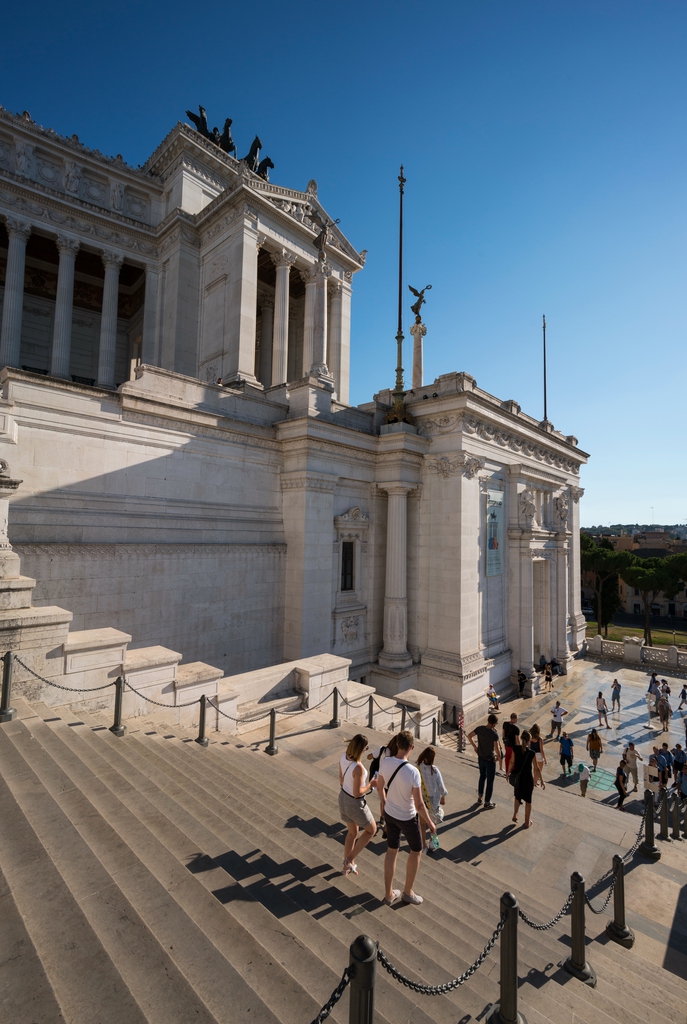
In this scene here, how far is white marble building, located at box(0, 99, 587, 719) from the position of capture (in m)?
12.5

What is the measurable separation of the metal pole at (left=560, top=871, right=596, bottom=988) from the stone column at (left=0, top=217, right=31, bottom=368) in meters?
27.3

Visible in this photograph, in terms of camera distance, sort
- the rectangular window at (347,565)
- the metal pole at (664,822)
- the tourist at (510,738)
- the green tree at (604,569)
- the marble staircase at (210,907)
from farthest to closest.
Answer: the green tree at (604,569), the rectangular window at (347,565), the metal pole at (664,822), the tourist at (510,738), the marble staircase at (210,907)

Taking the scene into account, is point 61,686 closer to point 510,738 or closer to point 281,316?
point 510,738

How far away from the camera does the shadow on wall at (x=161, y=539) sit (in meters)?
11.5

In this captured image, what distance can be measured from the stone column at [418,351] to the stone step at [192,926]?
2110cm

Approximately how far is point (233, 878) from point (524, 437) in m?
24.0

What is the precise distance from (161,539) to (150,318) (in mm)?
17709

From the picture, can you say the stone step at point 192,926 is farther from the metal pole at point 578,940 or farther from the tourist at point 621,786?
the tourist at point 621,786

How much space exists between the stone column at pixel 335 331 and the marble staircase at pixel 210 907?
968 inches

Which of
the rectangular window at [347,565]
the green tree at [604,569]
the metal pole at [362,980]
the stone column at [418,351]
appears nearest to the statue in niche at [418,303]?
the stone column at [418,351]

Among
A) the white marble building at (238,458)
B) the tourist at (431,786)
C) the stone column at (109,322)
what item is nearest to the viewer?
the tourist at (431,786)

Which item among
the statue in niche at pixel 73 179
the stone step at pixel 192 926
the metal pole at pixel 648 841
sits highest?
the statue in niche at pixel 73 179

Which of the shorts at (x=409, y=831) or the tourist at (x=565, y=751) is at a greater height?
the shorts at (x=409, y=831)

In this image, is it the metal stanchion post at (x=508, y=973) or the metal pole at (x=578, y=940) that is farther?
the metal pole at (x=578, y=940)
